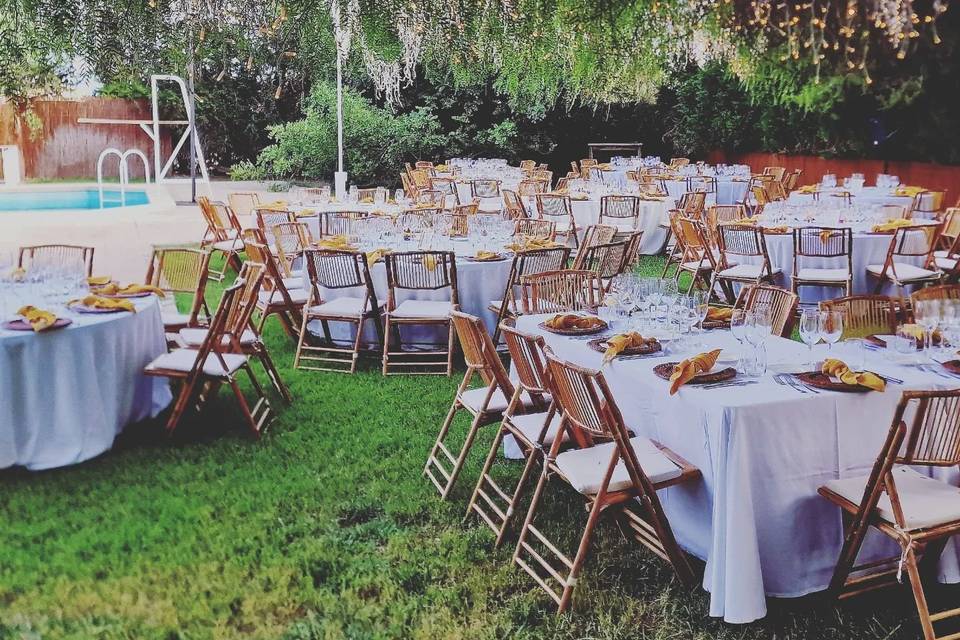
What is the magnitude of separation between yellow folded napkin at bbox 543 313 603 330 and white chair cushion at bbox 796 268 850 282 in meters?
3.77

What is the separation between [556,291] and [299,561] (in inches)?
95.1

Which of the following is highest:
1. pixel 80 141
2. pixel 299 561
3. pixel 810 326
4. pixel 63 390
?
pixel 80 141

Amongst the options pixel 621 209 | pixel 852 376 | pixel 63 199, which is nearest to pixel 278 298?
pixel 852 376

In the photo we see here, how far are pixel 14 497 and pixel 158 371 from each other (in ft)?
3.16

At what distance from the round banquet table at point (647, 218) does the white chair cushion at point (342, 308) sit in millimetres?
5214

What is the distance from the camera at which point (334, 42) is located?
1.74m

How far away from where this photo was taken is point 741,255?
8.13 meters

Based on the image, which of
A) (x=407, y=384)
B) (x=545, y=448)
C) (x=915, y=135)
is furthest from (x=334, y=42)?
(x=915, y=135)

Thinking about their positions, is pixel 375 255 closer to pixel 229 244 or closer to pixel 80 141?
pixel 229 244

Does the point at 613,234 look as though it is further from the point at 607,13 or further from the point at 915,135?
the point at 915,135

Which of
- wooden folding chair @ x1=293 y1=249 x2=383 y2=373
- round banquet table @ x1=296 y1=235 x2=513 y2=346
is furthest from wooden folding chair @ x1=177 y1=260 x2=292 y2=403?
round banquet table @ x1=296 y1=235 x2=513 y2=346

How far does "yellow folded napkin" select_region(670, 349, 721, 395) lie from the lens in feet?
10.8

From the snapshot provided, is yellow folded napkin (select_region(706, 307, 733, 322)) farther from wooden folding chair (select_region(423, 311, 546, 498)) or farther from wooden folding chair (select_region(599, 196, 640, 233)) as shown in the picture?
wooden folding chair (select_region(599, 196, 640, 233))

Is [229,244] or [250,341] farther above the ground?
[229,244]
